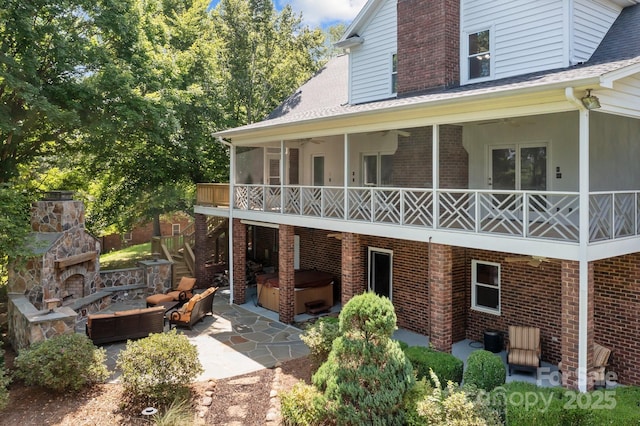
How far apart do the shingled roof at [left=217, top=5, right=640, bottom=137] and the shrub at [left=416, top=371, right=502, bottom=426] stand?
200 inches

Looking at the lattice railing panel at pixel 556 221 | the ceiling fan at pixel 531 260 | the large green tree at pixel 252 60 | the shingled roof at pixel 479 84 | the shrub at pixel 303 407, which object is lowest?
the shrub at pixel 303 407

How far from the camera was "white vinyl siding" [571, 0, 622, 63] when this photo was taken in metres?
10.6

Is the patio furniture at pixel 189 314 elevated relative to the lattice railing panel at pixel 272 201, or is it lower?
lower

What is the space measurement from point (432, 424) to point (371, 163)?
9.85 metres

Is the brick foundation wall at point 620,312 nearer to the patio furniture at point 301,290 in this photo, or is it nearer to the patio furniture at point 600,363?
the patio furniture at point 600,363

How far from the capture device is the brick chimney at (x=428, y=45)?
1248 centimetres

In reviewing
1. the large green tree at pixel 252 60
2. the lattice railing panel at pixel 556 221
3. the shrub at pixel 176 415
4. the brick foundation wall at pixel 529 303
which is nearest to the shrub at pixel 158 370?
the shrub at pixel 176 415

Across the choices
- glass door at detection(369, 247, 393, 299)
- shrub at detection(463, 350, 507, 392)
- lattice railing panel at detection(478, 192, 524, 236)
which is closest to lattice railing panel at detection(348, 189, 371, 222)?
glass door at detection(369, 247, 393, 299)

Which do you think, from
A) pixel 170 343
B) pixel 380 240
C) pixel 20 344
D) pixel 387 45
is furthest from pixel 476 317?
pixel 20 344

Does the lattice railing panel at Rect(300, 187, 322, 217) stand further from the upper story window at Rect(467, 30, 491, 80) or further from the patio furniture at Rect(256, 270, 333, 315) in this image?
the upper story window at Rect(467, 30, 491, 80)

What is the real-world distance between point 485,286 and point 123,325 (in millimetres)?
9457

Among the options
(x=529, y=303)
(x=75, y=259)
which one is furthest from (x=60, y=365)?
(x=529, y=303)

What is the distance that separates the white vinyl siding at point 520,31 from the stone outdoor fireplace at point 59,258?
41.6 ft

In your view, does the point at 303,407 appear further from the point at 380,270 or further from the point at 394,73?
the point at 394,73
